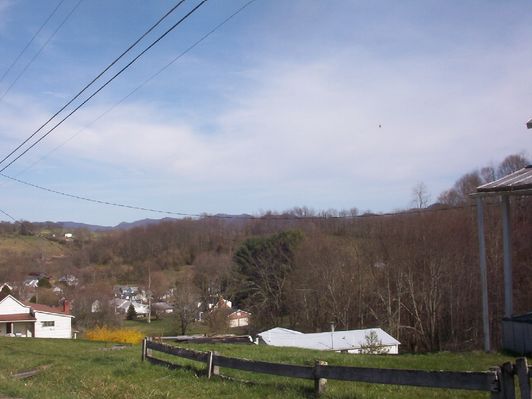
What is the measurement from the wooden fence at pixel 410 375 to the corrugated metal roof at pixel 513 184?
7.90 m

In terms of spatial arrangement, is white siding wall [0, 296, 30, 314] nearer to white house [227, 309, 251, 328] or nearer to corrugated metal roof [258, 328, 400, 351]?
white house [227, 309, 251, 328]

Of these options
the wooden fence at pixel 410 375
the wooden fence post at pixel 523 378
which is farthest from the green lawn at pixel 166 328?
the wooden fence post at pixel 523 378

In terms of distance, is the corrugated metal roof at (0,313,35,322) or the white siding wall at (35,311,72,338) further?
the white siding wall at (35,311,72,338)

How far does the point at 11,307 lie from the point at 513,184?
62.9 m

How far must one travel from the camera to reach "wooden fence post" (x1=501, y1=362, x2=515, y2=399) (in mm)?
7023

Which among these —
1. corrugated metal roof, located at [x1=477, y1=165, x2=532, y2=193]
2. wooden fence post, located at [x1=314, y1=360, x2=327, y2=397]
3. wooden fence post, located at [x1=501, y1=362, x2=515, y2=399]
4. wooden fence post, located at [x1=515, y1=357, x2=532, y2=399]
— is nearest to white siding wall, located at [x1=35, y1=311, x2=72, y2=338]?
corrugated metal roof, located at [x1=477, y1=165, x2=532, y2=193]

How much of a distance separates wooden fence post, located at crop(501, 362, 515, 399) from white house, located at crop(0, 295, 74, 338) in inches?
2604

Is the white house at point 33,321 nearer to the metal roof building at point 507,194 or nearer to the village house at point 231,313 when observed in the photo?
the village house at point 231,313

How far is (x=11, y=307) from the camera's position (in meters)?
67.3

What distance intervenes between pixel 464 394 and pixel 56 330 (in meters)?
65.5

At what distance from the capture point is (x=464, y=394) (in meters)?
9.03

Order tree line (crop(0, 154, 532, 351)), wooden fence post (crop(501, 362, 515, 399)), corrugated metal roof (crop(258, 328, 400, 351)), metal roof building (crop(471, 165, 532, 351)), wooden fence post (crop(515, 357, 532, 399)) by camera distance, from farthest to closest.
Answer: tree line (crop(0, 154, 532, 351))
corrugated metal roof (crop(258, 328, 400, 351))
metal roof building (crop(471, 165, 532, 351))
wooden fence post (crop(501, 362, 515, 399))
wooden fence post (crop(515, 357, 532, 399))

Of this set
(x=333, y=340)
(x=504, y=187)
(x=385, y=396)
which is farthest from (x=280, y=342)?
(x=385, y=396)

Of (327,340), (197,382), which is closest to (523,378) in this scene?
(197,382)
